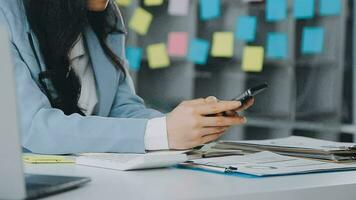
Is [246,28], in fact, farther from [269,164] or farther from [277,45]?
[269,164]

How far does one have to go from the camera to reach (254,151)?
116 cm

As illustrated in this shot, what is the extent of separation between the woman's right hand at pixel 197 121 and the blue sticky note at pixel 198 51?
1.78 m

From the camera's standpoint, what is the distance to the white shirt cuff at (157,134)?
1.11 m

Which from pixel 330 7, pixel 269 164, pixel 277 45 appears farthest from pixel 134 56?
pixel 269 164

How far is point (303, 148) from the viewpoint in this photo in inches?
45.0

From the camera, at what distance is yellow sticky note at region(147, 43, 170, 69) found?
2949 millimetres

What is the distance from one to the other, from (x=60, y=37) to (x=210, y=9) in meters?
1.59

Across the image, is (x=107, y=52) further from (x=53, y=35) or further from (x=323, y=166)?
(x=323, y=166)

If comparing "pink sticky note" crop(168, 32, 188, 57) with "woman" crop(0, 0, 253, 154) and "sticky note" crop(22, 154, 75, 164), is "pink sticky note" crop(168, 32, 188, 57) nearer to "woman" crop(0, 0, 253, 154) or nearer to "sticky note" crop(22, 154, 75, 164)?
"woman" crop(0, 0, 253, 154)

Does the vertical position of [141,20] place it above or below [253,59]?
above

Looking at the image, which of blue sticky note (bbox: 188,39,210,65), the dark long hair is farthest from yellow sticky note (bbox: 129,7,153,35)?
the dark long hair

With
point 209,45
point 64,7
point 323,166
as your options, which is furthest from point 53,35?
point 209,45

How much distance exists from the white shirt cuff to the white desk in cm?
15

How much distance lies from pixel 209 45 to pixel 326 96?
59 centimetres
